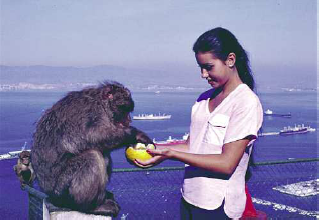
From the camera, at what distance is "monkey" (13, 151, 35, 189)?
2504 millimetres

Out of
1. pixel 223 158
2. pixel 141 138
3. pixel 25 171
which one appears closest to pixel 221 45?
pixel 223 158

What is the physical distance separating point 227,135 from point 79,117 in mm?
1059

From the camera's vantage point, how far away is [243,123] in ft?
5.42

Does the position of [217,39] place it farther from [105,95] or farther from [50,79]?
[50,79]

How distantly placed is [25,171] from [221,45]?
4.71 feet

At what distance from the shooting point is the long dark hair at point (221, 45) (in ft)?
5.70

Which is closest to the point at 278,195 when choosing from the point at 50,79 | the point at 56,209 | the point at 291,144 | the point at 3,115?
the point at 291,144

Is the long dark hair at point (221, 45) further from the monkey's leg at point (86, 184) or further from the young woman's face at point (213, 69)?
the monkey's leg at point (86, 184)

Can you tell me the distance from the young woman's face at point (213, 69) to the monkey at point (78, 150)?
0.75 meters

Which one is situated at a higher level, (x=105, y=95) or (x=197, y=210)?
(x=105, y=95)

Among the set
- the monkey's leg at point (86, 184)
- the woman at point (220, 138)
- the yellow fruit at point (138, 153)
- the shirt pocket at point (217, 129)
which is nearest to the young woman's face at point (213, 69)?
the woman at point (220, 138)

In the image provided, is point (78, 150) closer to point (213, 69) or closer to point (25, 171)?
point (25, 171)

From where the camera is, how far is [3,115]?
83.0 metres

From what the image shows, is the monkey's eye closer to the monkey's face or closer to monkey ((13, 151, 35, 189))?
the monkey's face
